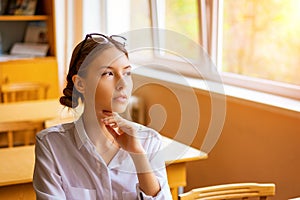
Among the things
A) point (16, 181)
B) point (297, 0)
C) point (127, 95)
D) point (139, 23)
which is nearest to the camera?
point (127, 95)

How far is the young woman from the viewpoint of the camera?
126 centimetres

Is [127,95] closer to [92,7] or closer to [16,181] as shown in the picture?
[16,181]

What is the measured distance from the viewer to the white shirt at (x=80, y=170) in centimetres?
132

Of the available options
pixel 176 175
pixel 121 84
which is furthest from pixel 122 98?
pixel 176 175

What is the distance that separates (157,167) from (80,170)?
22 cm

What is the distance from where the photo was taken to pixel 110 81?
4.11 feet

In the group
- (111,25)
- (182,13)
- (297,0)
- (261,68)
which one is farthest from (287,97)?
(111,25)

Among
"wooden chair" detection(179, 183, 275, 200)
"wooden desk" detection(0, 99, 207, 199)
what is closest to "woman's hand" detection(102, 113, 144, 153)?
"wooden chair" detection(179, 183, 275, 200)

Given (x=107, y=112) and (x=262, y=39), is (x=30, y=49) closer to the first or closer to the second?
(x=262, y=39)

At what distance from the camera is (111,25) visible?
4320mm

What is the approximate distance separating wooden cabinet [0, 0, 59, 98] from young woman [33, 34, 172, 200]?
2.97 metres

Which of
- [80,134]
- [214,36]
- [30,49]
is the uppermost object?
[214,36]

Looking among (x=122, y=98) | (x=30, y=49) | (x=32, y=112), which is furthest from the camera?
(x=30, y=49)

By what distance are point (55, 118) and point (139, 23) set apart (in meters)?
1.58
